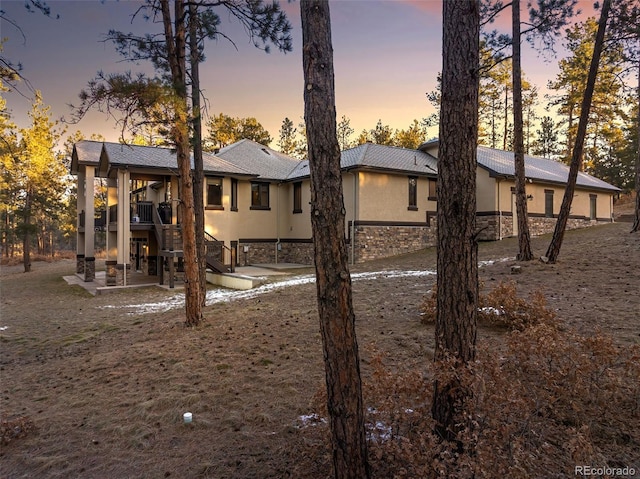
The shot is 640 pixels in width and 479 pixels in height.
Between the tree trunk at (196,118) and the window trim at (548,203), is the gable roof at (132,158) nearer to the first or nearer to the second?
the tree trunk at (196,118)

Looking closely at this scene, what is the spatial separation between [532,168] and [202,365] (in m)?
23.7

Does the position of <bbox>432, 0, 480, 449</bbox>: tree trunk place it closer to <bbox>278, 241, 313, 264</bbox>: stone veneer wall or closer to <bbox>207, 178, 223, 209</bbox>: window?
<bbox>207, 178, 223, 209</bbox>: window

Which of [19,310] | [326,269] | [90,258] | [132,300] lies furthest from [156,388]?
[90,258]

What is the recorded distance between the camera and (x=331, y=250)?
8.29ft

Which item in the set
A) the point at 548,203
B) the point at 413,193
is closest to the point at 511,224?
Answer: the point at 548,203

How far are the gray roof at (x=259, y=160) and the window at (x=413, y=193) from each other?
643 cm

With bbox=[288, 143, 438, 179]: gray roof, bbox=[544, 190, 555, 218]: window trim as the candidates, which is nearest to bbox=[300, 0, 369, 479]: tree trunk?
bbox=[288, 143, 438, 179]: gray roof

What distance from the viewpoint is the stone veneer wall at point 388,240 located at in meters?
17.4

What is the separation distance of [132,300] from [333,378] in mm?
11079

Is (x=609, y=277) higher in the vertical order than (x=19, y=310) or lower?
higher

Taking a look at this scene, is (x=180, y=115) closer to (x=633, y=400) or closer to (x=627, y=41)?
(x=633, y=400)

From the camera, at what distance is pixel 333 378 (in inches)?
103

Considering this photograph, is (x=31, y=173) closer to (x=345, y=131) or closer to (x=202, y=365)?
(x=202, y=365)

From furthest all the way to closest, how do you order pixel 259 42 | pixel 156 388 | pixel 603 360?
pixel 259 42 < pixel 156 388 < pixel 603 360
